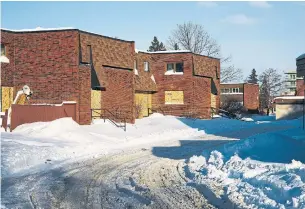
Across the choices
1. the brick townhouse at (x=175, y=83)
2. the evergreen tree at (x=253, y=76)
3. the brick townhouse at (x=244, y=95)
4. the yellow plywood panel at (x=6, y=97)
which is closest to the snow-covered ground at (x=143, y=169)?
the yellow plywood panel at (x=6, y=97)

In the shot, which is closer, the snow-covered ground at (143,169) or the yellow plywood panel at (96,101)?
the snow-covered ground at (143,169)

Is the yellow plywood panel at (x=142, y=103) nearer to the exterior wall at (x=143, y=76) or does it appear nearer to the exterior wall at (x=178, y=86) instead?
the exterior wall at (x=143, y=76)

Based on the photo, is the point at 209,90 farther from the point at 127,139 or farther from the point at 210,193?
the point at 210,193

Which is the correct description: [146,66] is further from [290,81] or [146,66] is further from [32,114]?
[290,81]

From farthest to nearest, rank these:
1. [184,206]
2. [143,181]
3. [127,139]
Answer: [127,139], [143,181], [184,206]

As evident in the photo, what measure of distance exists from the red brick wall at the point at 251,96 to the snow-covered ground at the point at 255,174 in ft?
161

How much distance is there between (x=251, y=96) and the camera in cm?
6681

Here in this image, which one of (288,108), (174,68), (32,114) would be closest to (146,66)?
(174,68)

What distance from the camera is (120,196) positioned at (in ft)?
31.6

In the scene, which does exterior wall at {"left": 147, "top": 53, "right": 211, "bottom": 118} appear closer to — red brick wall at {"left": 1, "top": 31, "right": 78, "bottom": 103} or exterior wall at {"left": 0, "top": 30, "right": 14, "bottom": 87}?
red brick wall at {"left": 1, "top": 31, "right": 78, "bottom": 103}

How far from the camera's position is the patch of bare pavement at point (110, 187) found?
902cm

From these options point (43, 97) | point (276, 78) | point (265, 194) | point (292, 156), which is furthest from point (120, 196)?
point (276, 78)

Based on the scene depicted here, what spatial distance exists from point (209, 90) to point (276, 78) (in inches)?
1946

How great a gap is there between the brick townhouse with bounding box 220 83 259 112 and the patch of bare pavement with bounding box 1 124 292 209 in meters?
50.0
